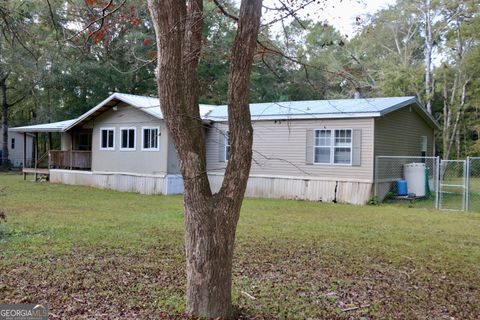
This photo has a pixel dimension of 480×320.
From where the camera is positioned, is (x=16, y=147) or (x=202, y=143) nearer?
(x=202, y=143)

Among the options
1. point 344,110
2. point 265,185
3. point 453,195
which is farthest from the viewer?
point 453,195

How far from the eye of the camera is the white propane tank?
50.4ft

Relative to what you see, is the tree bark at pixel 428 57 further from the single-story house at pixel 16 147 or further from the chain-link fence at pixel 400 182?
the single-story house at pixel 16 147

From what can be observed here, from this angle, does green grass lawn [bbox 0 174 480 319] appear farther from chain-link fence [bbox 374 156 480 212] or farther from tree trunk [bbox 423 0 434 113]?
tree trunk [bbox 423 0 434 113]

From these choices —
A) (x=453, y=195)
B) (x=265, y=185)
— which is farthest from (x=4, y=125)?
(x=453, y=195)

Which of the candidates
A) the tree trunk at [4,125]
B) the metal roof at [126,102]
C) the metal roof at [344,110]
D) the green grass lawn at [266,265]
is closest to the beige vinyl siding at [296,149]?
the metal roof at [344,110]

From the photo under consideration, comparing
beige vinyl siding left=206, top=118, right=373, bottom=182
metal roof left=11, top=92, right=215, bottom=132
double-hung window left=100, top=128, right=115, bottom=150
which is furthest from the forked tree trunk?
double-hung window left=100, top=128, right=115, bottom=150

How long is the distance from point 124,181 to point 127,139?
172cm

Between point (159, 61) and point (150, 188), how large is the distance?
14229 millimetres

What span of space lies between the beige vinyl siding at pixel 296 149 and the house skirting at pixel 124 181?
170cm

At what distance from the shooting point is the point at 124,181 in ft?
61.3

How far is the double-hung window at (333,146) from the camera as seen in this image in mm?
14867

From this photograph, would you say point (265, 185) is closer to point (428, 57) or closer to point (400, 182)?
point (400, 182)

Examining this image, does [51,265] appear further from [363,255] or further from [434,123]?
[434,123]
